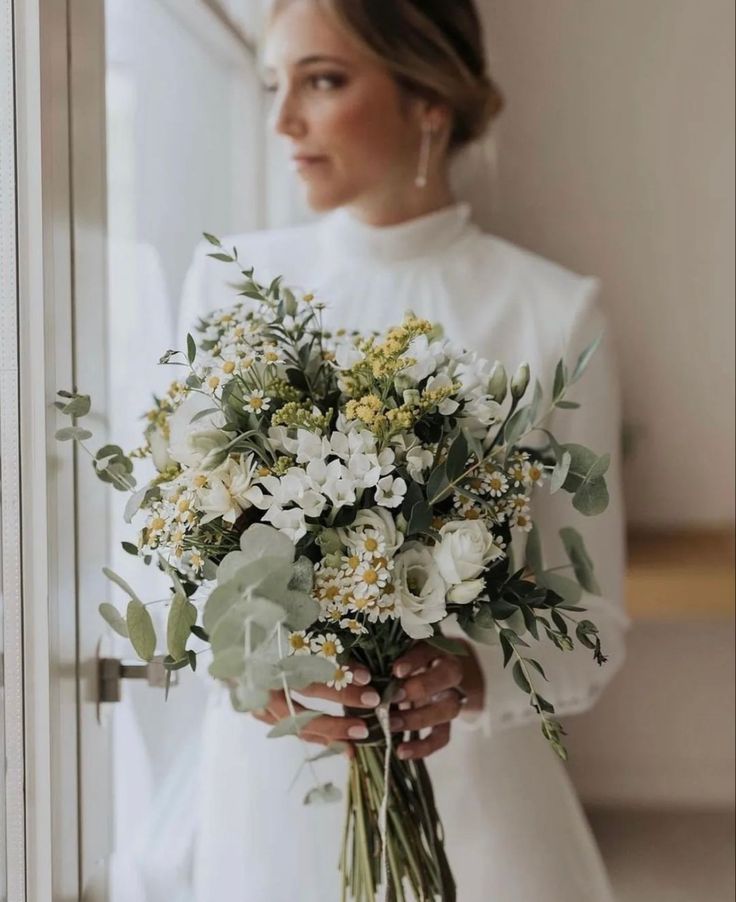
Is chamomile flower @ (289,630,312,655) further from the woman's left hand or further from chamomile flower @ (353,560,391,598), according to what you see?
the woman's left hand

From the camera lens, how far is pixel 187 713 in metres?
1.15

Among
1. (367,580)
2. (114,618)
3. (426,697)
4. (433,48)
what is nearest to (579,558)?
(426,697)

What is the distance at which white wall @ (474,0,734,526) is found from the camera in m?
1.20

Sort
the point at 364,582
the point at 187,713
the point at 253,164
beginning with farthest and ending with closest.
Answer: the point at 253,164 → the point at 187,713 → the point at 364,582

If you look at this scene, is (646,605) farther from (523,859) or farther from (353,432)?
(353,432)

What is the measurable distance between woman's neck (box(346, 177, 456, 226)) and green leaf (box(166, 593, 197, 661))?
2.02 feet

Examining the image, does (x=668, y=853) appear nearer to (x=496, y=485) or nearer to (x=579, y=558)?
(x=579, y=558)

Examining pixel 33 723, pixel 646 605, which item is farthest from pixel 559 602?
pixel 646 605

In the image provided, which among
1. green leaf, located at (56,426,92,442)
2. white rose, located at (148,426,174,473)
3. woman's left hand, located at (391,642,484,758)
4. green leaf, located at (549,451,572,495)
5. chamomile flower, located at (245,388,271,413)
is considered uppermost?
chamomile flower, located at (245,388,271,413)

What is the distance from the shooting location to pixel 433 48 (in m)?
1.10

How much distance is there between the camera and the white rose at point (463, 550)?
62 cm

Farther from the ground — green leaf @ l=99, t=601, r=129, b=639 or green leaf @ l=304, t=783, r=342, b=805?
green leaf @ l=99, t=601, r=129, b=639

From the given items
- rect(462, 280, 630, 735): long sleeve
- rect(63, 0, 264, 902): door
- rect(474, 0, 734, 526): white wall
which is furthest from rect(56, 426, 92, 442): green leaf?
rect(474, 0, 734, 526): white wall

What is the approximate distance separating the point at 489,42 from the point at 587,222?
262 millimetres
